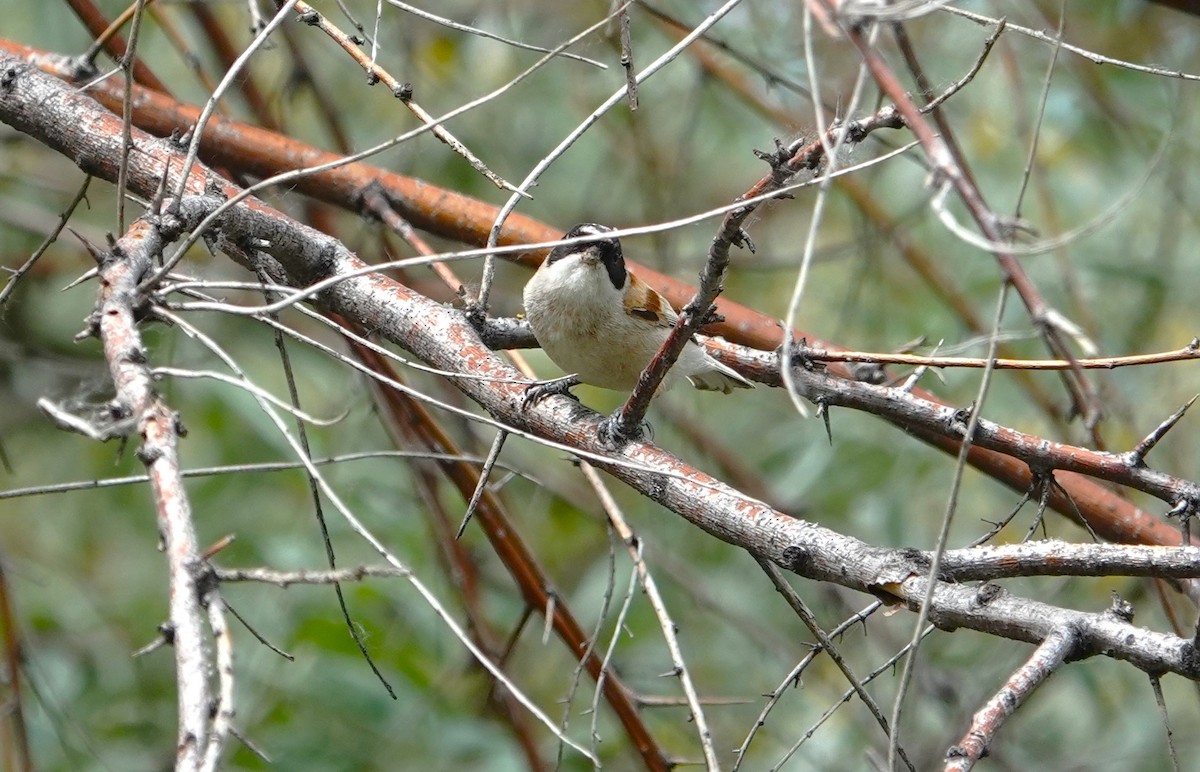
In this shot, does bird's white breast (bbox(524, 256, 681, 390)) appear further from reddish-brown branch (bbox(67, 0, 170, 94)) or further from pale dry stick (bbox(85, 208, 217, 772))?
pale dry stick (bbox(85, 208, 217, 772))

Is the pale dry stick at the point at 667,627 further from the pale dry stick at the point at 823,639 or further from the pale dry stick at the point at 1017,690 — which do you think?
the pale dry stick at the point at 1017,690

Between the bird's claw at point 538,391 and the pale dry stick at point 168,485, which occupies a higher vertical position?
the bird's claw at point 538,391

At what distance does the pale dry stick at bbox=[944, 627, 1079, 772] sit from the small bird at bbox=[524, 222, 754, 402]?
1.85 m

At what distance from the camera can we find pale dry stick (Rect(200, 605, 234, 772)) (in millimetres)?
1451

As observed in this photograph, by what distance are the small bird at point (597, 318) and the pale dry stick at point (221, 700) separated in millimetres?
2359

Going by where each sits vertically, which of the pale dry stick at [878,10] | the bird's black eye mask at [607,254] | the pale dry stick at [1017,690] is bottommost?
the pale dry stick at [1017,690]

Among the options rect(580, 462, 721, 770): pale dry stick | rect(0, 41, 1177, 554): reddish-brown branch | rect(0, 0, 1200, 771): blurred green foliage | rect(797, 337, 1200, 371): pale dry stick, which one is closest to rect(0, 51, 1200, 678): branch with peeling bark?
rect(580, 462, 721, 770): pale dry stick

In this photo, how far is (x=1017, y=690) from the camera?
1972 mm

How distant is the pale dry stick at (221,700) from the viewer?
1451 mm

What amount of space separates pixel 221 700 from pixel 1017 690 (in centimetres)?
129

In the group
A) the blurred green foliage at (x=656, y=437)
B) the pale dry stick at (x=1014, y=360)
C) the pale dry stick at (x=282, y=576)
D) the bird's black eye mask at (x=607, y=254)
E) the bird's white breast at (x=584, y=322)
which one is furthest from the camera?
the blurred green foliage at (x=656, y=437)

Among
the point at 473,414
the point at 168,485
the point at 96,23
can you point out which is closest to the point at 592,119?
the point at 473,414

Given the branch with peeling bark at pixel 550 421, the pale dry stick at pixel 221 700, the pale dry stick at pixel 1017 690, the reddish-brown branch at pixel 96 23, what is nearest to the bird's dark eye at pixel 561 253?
the branch with peeling bark at pixel 550 421

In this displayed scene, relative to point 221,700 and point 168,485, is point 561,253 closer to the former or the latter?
point 168,485
